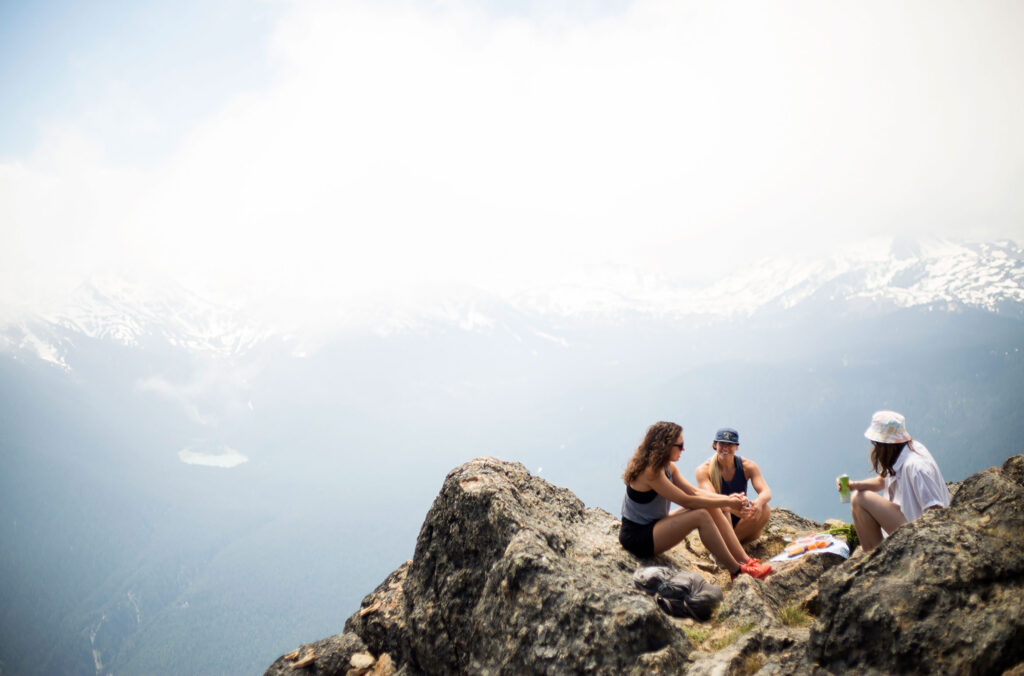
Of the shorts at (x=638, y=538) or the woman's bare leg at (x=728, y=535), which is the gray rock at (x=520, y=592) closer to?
the shorts at (x=638, y=538)

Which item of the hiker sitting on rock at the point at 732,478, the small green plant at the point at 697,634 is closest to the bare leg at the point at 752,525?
the hiker sitting on rock at the point at 732,478

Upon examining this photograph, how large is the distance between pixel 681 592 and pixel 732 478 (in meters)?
4.39

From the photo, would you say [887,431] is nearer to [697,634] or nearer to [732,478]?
[732,478]

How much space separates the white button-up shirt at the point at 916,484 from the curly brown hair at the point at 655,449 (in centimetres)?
356

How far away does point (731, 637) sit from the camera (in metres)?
6.81

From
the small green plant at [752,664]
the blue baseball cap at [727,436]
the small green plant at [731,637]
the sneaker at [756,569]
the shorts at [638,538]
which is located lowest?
the small green plant at [752,664]

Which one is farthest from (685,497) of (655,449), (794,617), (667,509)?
(794,617)

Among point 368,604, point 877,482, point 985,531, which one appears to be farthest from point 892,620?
point 368,604

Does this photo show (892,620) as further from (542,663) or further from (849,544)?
(849,544)

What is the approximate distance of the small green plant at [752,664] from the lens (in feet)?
19.4

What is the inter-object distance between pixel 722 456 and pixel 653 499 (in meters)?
2.68

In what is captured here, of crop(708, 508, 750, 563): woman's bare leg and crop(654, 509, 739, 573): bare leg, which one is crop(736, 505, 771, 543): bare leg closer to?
crop(708, 508, 750, 563): woman's bare leg

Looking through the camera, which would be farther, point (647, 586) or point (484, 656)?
point (647, 586)

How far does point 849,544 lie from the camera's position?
1032 cm
